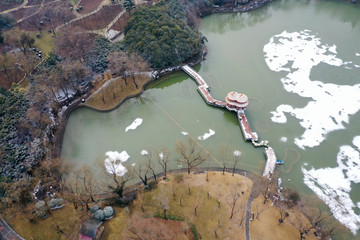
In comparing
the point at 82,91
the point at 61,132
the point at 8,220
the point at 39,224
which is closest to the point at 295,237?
the point at 39,224

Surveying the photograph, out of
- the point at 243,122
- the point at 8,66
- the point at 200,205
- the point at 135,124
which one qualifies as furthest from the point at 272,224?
the point at 8,66

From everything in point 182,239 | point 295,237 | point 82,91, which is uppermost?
point 82,91

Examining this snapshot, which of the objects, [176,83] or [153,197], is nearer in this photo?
[153,197]

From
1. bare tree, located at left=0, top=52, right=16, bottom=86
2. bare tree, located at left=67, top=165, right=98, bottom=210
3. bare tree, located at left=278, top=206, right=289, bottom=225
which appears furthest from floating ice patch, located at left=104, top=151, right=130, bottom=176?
bare tree, located at left=0, top=52, right=16, bottom=86

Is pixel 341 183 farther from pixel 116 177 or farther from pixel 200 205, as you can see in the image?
pixel 116 177

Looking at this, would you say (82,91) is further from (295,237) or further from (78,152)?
(295,237)

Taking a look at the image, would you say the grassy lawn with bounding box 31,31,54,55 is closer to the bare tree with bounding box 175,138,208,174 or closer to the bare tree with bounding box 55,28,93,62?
the bare tree with bounding box 55,28,93,62

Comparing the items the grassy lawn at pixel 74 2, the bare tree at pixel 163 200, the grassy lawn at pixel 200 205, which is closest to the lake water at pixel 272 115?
the grassy lawn at pixel 200 205
